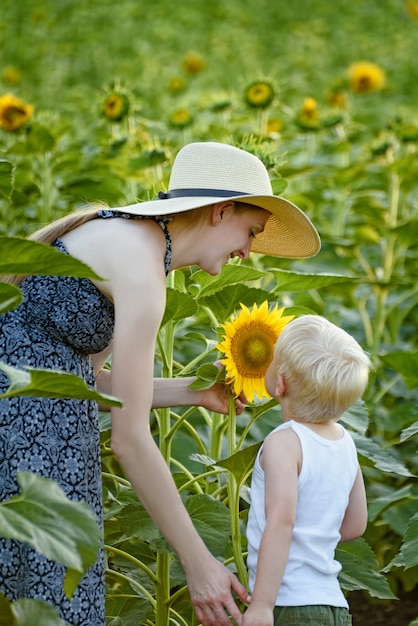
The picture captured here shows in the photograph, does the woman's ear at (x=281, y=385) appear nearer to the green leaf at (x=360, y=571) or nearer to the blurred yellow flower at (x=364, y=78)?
the green leaf at (x=360, y=571)

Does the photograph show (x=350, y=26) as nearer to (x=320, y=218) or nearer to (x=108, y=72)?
(x=108, y=72)

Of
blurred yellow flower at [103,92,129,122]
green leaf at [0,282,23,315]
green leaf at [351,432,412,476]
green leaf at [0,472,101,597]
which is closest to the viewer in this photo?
green leaf at [0,472,101,597]

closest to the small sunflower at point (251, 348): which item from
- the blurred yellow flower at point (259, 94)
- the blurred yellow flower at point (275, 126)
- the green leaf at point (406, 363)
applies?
the green leaf at point (406, 363)

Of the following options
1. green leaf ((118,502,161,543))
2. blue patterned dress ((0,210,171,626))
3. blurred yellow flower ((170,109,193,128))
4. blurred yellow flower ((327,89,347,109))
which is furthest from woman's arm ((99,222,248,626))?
blurred yellow flower ((327,89,347,109))

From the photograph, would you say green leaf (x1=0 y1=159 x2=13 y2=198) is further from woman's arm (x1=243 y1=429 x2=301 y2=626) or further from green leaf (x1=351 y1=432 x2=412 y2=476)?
green leaf (x1=351 y1=432 x2=412 y2=476)

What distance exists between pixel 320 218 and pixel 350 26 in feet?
15.4

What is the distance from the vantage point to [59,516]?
996 mm

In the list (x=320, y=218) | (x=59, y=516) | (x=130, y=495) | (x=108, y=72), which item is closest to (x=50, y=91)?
(x=108, y=72)

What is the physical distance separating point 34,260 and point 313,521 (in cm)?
56

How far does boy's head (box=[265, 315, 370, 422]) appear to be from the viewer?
139 cm

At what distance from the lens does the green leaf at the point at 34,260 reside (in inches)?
40.9

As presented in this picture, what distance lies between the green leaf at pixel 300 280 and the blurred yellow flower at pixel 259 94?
1316 mm

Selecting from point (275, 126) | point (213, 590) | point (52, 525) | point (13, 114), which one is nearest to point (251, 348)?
point (213, 590)

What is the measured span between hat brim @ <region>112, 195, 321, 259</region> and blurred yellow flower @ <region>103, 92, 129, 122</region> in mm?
1349
